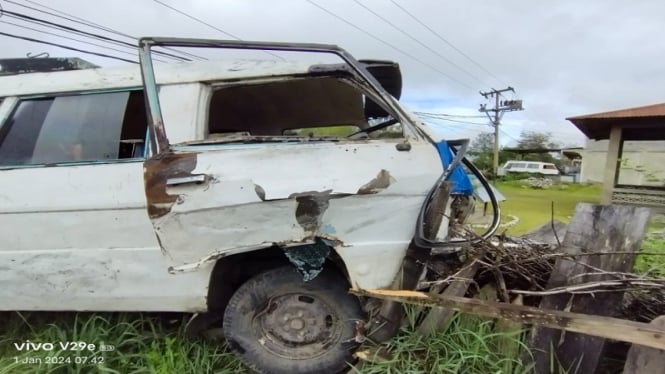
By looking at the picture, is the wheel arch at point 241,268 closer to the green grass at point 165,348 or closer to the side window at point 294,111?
the green grass at point 165,348

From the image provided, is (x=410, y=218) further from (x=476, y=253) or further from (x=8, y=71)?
(x=8, y=71)

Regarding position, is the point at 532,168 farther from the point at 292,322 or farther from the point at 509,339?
the point at 292,322

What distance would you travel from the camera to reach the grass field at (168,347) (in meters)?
2.23

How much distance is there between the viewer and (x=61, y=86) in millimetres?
2730

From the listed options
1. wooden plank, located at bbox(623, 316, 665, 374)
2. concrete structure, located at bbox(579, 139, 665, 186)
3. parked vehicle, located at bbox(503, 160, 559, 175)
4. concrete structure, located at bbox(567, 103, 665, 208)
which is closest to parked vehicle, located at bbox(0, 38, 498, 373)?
wooden plank, located at bbox(623, 316, 665, 374)

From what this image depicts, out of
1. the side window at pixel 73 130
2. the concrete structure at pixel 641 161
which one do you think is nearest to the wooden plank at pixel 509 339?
the side window at pixel 73 130

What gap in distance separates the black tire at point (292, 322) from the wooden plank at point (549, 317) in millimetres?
213

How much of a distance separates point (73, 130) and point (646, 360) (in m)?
3.24

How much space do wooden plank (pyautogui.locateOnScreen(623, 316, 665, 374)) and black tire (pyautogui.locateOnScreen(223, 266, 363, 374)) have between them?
126cm

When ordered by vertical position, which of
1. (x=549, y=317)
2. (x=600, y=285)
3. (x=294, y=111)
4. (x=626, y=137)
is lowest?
(x=549, y=317)

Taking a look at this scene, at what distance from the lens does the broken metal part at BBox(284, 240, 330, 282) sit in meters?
2.38

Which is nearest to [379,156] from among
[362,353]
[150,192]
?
[362,353]

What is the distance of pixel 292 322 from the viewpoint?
8.27 feet

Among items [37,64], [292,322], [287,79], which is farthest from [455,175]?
[37,64]
